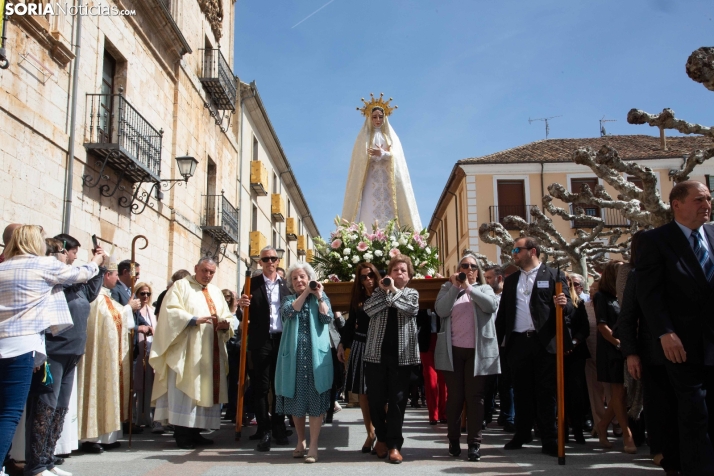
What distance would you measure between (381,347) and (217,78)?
13712 millimetres

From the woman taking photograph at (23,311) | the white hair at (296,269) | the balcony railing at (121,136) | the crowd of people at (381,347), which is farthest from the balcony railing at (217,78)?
the woman taking photograph at (23,311)

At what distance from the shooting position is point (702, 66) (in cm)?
909

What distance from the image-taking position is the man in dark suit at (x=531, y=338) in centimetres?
586

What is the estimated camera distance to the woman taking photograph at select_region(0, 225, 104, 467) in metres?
4.23

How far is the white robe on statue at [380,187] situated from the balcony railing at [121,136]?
4169 mm

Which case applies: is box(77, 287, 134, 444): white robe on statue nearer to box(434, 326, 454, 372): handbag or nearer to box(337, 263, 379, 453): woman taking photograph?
box(337, 263, 379, 453): woman taking photograph

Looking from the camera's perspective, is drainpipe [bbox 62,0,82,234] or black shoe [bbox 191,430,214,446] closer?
black shoe [bbox 191,430,214,446]

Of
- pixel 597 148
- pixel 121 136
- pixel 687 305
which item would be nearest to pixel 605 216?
pixel 597 148

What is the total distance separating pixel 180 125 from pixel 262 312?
10.2 m

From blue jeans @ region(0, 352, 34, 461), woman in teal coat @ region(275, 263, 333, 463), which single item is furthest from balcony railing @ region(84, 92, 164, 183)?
blue jeans @ region(0, 352, 34, 461)

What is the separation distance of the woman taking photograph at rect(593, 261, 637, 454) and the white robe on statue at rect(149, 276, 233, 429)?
3566 mm

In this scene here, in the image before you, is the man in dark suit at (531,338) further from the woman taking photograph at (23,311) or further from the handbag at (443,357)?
the woman taking photograph at (23,311)

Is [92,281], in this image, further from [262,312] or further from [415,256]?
[415,256]

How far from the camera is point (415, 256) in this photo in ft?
26.7
